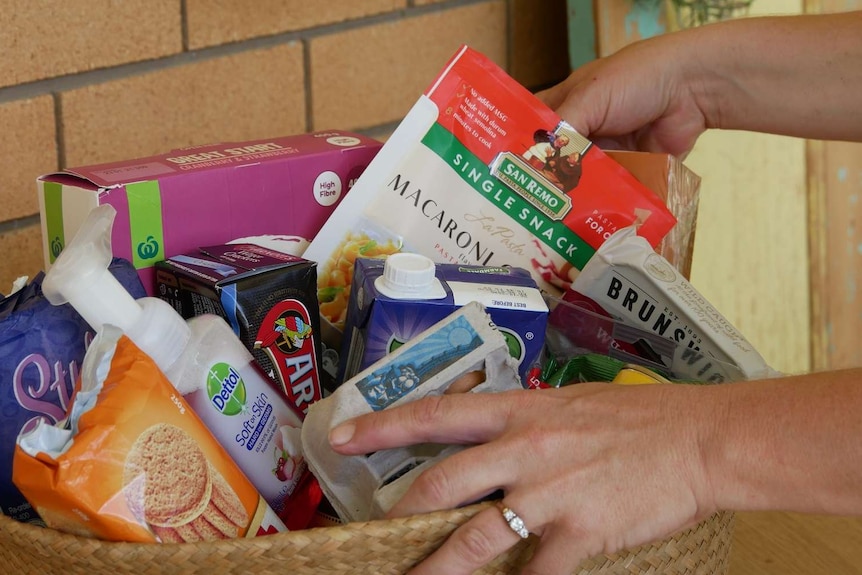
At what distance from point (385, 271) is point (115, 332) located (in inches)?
8.0

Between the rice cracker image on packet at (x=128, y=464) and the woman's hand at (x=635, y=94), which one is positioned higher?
the woman's hand at (x=635, y=94)

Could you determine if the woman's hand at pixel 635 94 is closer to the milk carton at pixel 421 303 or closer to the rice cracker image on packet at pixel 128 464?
the milk carton at pixel 421 303

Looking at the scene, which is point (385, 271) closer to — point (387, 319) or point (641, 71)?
point (387, 319)

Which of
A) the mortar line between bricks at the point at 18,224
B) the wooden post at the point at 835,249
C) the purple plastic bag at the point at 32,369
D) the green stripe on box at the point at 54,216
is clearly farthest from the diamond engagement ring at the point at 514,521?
the wooden post at the point at 835,249

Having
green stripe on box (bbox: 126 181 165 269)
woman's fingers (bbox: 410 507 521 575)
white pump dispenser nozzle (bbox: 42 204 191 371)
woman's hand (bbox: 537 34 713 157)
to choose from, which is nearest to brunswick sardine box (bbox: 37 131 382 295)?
green stripe on box (bbox: 126 181 165 269)

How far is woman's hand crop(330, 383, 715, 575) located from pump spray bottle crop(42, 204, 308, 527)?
100mm

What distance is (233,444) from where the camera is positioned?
27.1 inches

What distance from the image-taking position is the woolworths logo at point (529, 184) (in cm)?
88

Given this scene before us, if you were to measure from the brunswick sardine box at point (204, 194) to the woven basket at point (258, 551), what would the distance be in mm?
266

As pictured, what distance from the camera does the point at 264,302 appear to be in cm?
74

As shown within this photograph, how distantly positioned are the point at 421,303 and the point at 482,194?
20 cm

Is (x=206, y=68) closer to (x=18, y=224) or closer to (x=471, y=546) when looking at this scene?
(x=18, y=224)

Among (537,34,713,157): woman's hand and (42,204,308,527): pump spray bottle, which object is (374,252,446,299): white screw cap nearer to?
(42,204,308,527): pump spray bottle

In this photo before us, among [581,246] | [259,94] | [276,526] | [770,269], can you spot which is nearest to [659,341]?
[581,246]
